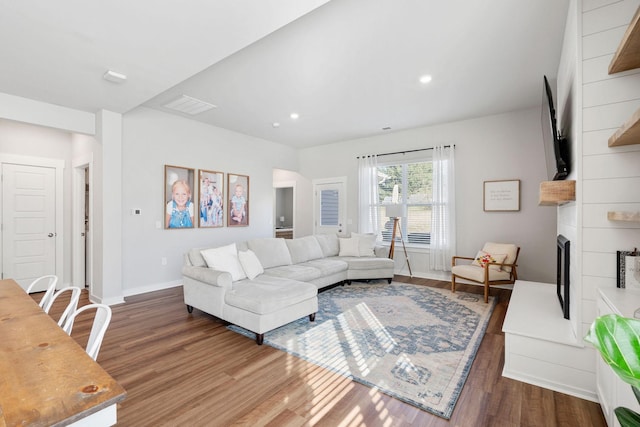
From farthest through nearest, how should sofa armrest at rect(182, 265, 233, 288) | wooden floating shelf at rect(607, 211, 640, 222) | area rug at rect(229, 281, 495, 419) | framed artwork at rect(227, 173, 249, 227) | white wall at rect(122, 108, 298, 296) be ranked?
framed artwork at rect(227, 173, 249, 227), white wall at rect(122, 108, 298, 296), sofa armrest at rect(182, 265, 233, 288), area rug at rect(229, 281, 495, 419), wooden floating shelf at rect(607, 211, 640, 222)

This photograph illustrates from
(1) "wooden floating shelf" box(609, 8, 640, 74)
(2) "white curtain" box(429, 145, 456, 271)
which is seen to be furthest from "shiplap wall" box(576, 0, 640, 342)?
(2) "white curtain" box(429, 145, 456, 271)

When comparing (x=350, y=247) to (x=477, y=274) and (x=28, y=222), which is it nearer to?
(x=477, y=274)

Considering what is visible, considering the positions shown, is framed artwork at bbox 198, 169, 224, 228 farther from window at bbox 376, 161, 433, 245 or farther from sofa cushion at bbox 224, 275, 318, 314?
window at bbox 376, 161, 433, 245

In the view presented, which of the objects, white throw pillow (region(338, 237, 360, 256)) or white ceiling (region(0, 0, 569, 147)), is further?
white throw pillow (region(338, 237, 360, 256))

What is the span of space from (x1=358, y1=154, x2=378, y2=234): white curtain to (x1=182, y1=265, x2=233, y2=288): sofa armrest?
12.0ft

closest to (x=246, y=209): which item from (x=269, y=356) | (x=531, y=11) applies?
(x=269, y=356)

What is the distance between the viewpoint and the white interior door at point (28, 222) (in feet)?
14.1

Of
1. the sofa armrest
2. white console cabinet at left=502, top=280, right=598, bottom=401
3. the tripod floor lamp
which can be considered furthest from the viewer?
the tripod floor lamp

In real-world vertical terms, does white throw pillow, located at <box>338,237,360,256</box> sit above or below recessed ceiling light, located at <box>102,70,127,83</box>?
below

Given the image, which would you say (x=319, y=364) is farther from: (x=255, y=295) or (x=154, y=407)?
(x=154, y=407)

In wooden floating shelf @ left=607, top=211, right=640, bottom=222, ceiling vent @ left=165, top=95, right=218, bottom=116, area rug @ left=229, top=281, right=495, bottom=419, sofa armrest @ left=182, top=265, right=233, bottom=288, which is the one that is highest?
ceiling vent @ left=165, top=95, right=218, bottom=116

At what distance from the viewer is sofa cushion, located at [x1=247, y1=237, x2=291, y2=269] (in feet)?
13.9

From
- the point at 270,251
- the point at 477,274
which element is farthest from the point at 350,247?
the point at 477,274

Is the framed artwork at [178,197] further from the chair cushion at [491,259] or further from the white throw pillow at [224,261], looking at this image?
the chair cushion at [491,259]
